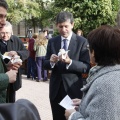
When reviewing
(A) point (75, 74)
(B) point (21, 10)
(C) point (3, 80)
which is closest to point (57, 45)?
(A) point (75, 74)

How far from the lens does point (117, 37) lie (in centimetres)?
198

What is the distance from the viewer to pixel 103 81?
188 cm

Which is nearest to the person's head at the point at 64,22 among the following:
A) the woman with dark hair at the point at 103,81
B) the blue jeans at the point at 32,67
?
the woman with dark hair at the point at 103,81

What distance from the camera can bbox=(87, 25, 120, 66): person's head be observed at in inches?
77.4

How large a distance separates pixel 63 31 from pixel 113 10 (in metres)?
17.5

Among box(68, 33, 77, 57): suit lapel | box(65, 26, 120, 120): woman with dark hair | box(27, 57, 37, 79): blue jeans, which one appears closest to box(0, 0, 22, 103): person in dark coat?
box(65, 26, 120, 120): woman with dark hair

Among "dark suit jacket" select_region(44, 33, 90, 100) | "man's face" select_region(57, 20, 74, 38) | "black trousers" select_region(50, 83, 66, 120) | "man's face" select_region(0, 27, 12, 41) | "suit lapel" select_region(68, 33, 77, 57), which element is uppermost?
"man's face" select_region(57, 20, 74, 38)

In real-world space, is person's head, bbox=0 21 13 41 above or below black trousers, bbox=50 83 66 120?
above

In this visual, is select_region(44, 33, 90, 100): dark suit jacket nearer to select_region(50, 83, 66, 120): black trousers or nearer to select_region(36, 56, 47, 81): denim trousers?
Result: select_region(50, 83, 66, 120): black trousers

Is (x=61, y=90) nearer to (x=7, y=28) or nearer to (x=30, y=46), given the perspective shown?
(x=7, y=28)

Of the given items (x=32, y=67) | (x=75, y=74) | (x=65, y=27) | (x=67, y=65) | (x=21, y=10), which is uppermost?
(x=21, y=10)

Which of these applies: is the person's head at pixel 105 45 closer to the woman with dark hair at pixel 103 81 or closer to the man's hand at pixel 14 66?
the woman with dark hair at pixel 103 81

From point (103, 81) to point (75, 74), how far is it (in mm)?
1531

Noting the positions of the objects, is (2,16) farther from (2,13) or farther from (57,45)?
(57,45)
